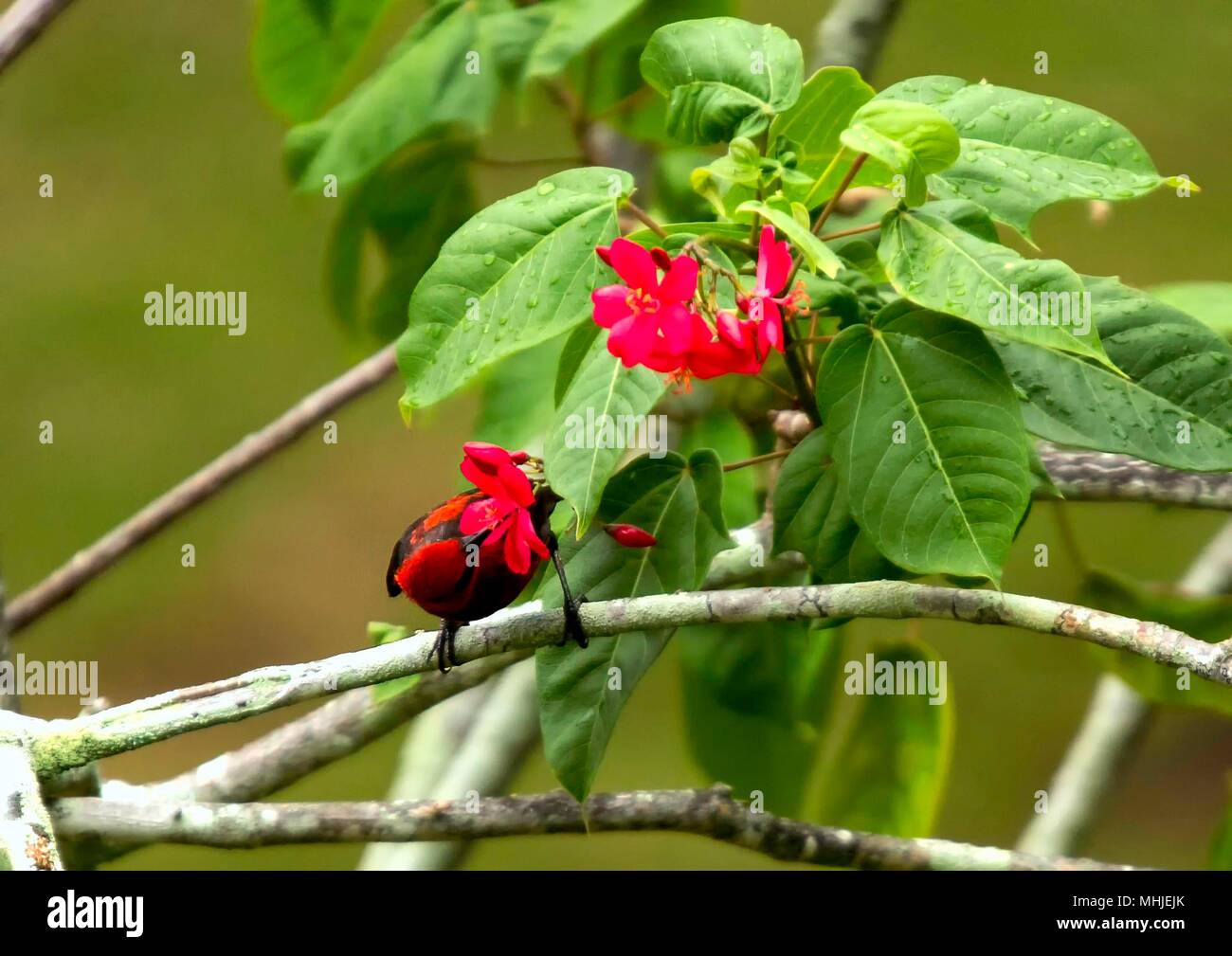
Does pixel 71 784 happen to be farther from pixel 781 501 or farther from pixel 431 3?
pixel 431 3

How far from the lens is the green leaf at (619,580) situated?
767 mm

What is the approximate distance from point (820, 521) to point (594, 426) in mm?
176

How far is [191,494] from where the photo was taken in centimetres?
134

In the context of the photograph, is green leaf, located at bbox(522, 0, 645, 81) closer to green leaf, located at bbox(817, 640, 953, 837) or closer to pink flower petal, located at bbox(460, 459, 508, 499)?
pink flower petal, located at bbox(460, 459, 508, 499)

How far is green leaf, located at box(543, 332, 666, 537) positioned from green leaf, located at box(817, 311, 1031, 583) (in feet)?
0.37

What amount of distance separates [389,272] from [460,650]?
721 millimetres

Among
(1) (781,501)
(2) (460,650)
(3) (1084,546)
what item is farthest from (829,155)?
(3) (1084,546)

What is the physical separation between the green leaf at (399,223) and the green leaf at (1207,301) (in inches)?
28.6

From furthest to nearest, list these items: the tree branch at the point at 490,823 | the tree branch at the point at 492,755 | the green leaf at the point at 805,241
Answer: the tree branch at the point at 492,755, the tree branch at the point at 490,823, the green leaf at the point at 805,241

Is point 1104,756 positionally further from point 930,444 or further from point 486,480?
point 486,480

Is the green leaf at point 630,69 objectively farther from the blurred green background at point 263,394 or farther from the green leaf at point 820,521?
the blurred green background at point 263,394
